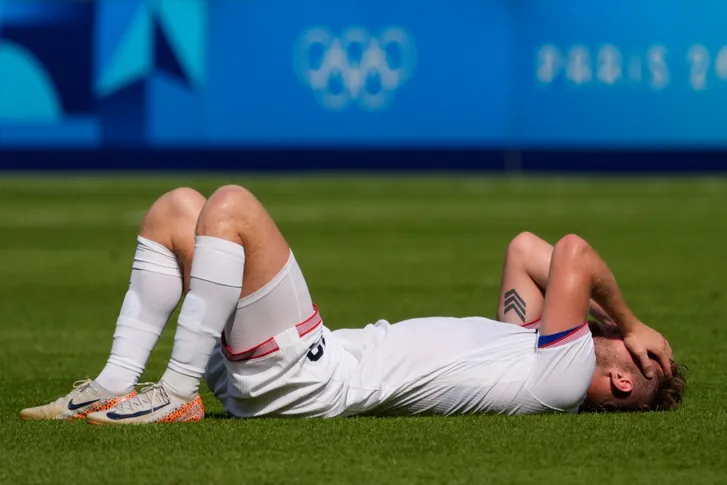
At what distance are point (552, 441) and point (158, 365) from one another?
9.40 feet

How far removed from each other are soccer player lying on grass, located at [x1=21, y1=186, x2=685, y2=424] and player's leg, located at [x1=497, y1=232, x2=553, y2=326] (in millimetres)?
294

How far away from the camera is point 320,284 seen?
11.4 meters

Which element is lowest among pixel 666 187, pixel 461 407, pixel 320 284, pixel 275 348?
pixel 666 187

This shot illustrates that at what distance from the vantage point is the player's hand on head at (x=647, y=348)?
5.42 metres

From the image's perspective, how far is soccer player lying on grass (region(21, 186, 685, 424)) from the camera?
5031 mm

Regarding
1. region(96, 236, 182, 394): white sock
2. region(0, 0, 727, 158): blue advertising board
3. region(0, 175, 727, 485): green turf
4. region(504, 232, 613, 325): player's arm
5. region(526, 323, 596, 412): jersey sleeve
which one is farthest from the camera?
region(0, 0, 727, 158): blue advertising board

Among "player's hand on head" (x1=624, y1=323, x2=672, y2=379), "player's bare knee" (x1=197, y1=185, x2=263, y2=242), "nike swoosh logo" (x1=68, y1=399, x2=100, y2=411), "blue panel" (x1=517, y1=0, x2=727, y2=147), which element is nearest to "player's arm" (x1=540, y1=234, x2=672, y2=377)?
"player's hand on head" (x1=624, y1=323, x2=672, y2=379)

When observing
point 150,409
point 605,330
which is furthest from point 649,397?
point 150,409

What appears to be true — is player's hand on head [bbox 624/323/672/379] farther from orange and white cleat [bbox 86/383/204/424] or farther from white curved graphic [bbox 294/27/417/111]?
white curved graphic [bbox 294/27/417/111]

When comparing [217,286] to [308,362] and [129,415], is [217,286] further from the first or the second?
[129,415]

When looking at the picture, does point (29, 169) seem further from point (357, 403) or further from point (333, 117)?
point (357, 403)

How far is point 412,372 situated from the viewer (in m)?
5.32

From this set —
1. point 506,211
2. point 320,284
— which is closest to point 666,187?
point 506,211

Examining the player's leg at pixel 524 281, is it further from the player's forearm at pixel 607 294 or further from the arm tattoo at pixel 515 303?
the player's forearm at pixel 607 294
